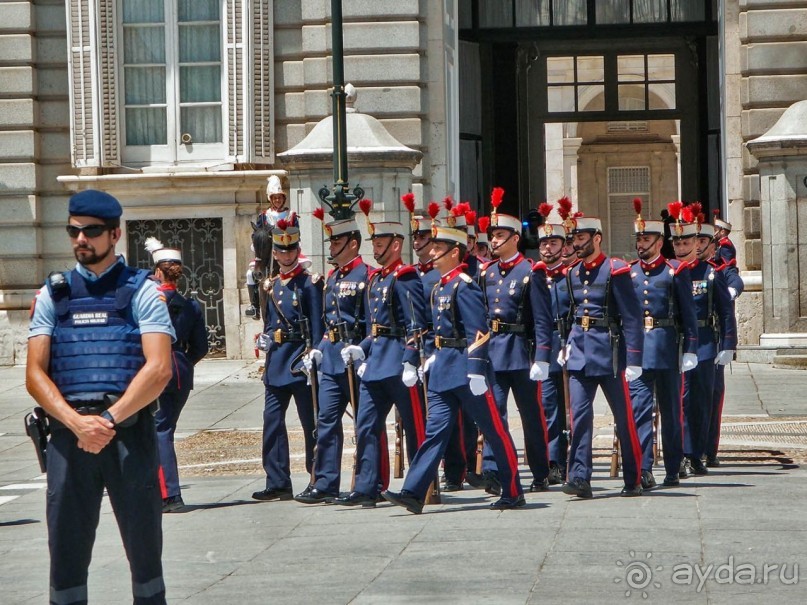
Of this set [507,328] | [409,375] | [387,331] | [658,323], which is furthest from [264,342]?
[658,323]

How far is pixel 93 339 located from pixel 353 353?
4508 millimetres

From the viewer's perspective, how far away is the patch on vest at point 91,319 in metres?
6.48

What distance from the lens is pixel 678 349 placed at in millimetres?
11656

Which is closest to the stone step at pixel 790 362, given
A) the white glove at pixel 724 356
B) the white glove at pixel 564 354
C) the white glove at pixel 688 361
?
A: the white glove at pixel 724 356

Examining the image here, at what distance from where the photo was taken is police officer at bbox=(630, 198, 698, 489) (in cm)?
1126

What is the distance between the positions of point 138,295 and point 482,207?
2074cm

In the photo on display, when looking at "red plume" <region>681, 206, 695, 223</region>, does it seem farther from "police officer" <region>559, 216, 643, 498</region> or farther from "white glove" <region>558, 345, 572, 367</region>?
"white glove" <region>558, 345, 572, 367</region>

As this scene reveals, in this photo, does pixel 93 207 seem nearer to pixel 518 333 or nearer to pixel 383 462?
pixel 383 462

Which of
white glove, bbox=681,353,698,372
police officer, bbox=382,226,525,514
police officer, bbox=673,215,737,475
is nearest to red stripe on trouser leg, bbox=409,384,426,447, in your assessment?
police officer, bbox=382,226,525,514

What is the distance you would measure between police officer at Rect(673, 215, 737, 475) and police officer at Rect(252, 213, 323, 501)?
9.02ft

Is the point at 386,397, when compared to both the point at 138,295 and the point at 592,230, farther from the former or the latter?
the point at 138,295

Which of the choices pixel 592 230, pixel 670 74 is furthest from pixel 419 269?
pixel 670 74

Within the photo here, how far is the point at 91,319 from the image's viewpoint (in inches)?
255

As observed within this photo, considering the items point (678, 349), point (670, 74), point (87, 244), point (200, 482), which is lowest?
point (200, 482)
